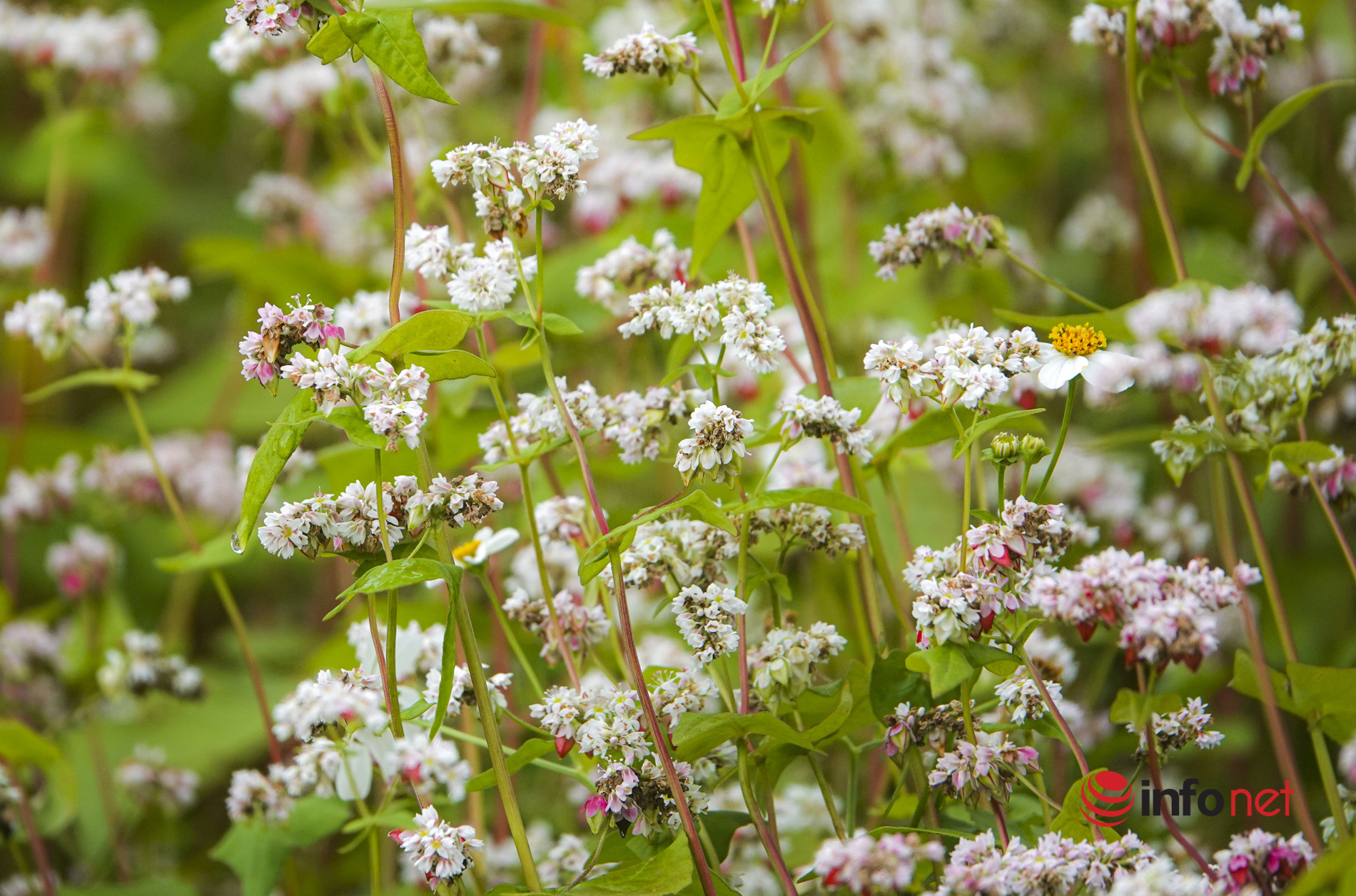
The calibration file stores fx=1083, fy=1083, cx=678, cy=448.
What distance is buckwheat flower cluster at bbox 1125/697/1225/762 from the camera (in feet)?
2.17

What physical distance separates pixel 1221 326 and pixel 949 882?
438 millimetres

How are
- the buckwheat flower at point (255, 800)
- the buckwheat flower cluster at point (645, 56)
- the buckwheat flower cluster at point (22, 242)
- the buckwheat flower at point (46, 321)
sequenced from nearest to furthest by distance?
1. the buckwheat flower cluster at point (645, 56)
2. the buckwheat flower at point (255, 800)
3. the buckwheat flower at point (46, 321)
4. the buckwheat flower cluster at point (22, 242)

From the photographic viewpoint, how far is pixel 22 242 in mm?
1535

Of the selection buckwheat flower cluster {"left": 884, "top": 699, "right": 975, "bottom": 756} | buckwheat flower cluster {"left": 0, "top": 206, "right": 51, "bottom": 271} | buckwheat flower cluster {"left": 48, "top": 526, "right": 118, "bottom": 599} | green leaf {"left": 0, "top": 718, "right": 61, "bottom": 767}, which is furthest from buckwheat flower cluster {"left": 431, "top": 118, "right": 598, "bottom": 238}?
buckwheat flower cluster {"left": 0, "top": 206, "right": 51, "bottom": 271}

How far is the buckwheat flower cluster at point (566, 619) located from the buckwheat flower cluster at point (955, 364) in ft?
0.82

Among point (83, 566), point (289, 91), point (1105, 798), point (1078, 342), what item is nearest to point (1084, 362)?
point (1078, 342)

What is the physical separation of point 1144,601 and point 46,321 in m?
0.91

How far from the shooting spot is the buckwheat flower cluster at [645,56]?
27.7 inches

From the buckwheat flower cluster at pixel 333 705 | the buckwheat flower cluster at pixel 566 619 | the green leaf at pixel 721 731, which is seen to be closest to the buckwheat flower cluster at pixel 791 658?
the green leaf at pixel 721 731

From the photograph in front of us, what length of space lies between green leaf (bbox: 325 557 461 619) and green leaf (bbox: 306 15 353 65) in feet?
0.91

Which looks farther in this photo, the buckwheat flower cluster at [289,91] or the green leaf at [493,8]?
the buckwheat flower cluster at [289,91]

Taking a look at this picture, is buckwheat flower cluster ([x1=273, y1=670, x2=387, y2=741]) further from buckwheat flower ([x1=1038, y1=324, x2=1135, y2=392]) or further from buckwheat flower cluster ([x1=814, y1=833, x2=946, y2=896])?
buckwheat flower ([x1=1038, y1=324, x2=1135, y2=392])

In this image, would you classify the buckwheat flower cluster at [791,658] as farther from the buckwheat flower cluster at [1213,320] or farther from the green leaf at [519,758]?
the buckwheat flower cluster at [1213,320]

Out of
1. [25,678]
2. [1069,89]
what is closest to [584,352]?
[25,678]
